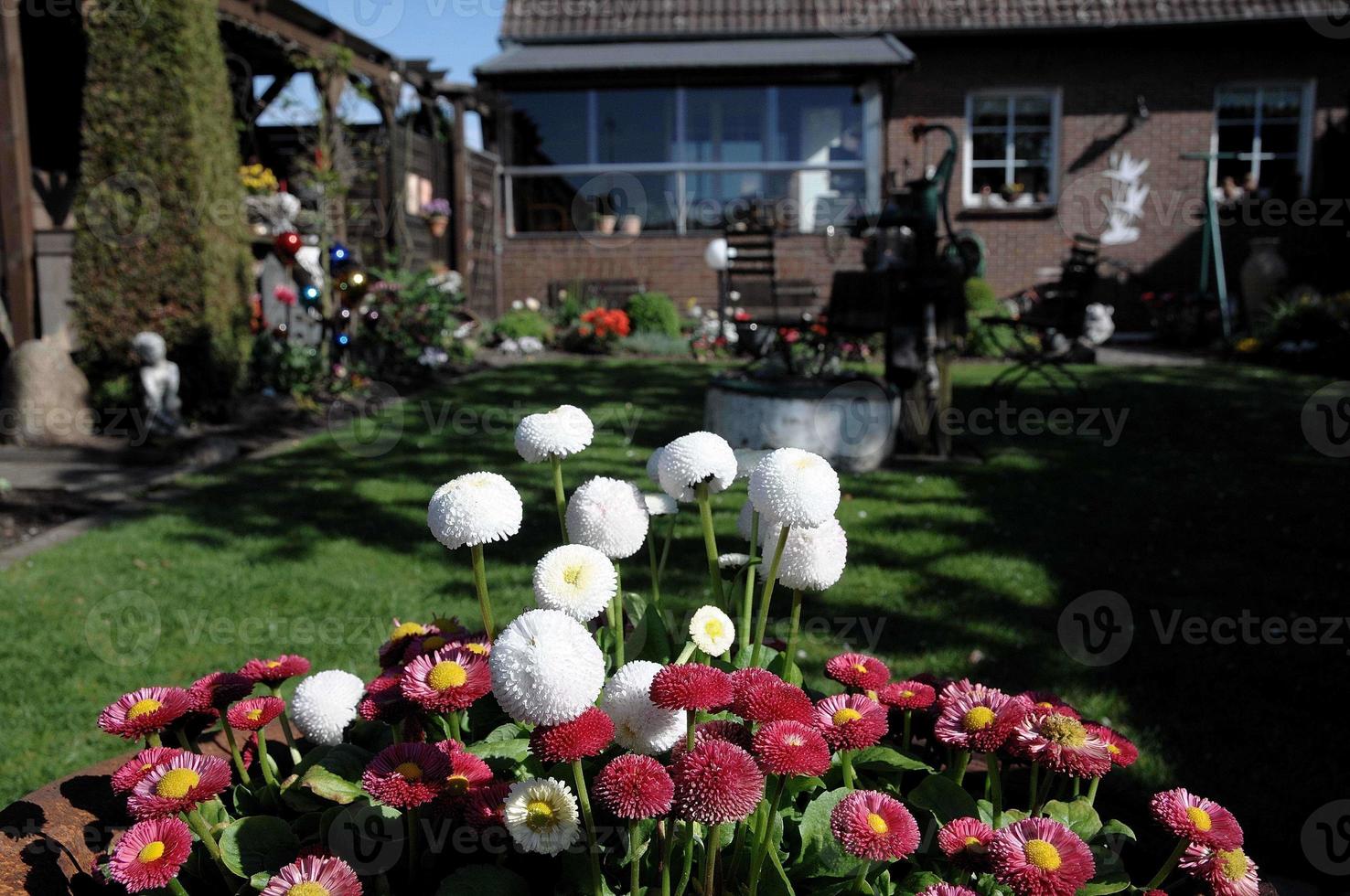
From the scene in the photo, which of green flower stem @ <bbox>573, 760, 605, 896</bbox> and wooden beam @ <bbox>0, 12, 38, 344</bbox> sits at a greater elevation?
wooden beam @ <bbox>0, 12, 38, 344</bbox>

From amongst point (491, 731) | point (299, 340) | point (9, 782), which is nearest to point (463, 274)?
point (299, 340)

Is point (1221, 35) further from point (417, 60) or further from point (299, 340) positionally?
point (299, 340)

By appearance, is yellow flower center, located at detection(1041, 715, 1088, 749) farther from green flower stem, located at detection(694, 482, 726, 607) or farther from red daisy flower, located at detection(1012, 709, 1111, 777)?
green flower stem, located at detection(694, 482, 726, 607)

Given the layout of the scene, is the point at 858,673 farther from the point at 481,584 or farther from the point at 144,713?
the point at 144,713

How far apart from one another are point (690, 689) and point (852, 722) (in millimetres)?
230

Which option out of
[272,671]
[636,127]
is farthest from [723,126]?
[272,671]

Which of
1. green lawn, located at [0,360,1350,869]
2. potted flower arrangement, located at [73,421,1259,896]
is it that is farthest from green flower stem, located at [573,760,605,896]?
green lawn, located at [0,360,1350,869]

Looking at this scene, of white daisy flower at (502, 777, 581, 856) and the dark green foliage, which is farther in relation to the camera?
the dark green foliage

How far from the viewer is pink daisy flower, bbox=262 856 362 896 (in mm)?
908

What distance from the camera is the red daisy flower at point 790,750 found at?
874 millimetres

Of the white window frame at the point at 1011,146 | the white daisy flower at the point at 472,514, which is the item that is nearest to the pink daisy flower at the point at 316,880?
the white daisy flower at the point at 472,514

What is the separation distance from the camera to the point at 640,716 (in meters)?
0.97

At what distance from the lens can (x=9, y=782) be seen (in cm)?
238

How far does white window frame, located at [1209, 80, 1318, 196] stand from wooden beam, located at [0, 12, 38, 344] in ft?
44.4
